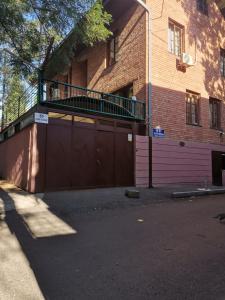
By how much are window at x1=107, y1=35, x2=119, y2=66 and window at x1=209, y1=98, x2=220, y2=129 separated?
221 inches

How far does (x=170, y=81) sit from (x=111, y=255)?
10454 mm

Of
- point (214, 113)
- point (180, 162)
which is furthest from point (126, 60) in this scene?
point (214, 113)

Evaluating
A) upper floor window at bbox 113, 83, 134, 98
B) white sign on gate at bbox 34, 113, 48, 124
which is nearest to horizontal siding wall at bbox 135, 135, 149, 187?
upper floor window at bbox 113, 83, 134, 98

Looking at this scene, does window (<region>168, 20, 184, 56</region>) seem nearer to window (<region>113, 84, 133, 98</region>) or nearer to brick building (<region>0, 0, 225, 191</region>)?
brick building (<region>0, 0, 225, 191</region>)

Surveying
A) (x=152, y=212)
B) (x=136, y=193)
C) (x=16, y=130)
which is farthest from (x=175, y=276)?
(x=16, y=130)

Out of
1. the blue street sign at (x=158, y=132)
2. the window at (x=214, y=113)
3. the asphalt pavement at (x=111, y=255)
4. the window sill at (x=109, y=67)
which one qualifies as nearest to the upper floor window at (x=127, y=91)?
the window sill at (x=109, y=67)

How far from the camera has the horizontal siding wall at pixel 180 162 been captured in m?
12.8

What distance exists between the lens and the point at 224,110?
16328mm

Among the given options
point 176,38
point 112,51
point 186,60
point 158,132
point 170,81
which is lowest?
point 158,132

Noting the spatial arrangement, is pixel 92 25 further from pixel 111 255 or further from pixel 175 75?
pixel 111 255

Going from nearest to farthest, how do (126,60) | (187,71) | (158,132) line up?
1. (158,132)
2. (126,60)
3. (187,71)

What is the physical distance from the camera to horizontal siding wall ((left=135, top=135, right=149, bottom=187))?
1234 cm

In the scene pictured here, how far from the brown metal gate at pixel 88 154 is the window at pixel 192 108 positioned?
12.4ft

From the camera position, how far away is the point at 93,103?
11.7 m
